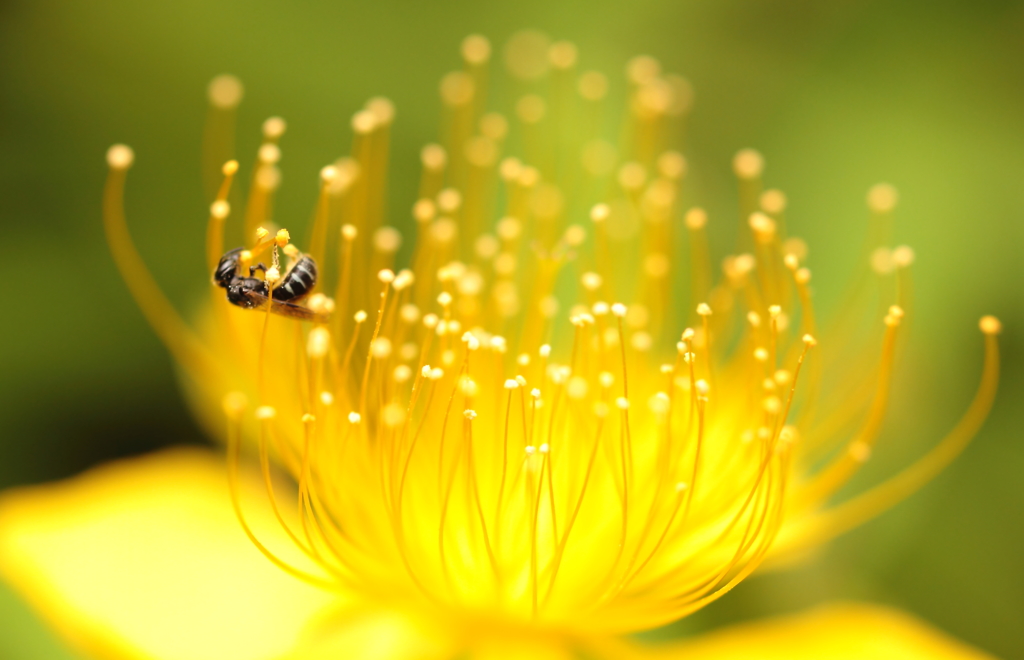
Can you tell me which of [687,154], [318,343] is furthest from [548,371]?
[687,154]

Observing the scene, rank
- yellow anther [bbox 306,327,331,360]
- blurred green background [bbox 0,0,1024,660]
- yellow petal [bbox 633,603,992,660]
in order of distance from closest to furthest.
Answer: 1. yellow anther [bbox 306,327,331,360]
2. yellow petal [bbox 633,603,992,660]
3. blurred green background [bbox 0,0,1024,660]

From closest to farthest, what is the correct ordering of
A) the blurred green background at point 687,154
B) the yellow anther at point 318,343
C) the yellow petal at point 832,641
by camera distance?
the yellow anther at point 318,343 → the yellow petal at point 832,641 → the blurred green background at point 687,154

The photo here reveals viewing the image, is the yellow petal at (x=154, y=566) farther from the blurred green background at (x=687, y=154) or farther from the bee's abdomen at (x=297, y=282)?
the bee's abdomen at (x=297, y=282)

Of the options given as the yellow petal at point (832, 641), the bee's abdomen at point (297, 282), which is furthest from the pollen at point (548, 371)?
the yellow petal at point (832, 641)

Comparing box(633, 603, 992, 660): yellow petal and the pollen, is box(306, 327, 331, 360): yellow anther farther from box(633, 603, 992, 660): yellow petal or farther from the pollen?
box(633, 603, 992, 660): yellow petal

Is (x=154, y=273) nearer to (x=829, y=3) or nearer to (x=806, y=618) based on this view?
(x=806, y=618)

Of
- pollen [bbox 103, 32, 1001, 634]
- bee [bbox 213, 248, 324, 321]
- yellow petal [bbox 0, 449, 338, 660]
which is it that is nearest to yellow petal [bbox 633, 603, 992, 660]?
pollen [bbox 103, 32, 1001, 634]
